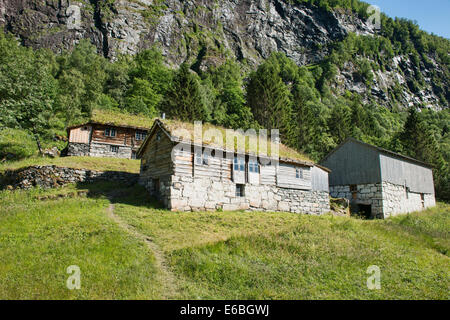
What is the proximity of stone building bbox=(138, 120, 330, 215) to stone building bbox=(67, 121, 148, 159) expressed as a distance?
9426mm

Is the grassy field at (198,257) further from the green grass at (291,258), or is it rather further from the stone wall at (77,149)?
the stone wall at (77,149)

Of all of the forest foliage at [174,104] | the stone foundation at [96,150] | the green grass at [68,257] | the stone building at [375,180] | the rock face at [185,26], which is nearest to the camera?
the green grass at [68,257]

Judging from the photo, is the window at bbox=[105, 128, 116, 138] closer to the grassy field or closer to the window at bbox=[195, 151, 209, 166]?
the grassy field

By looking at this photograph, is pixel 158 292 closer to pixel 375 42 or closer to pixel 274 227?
pixel 274 227

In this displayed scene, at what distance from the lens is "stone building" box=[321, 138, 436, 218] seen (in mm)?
26344

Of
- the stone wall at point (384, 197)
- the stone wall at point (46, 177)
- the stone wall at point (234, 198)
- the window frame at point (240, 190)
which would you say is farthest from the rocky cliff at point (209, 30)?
the stone wall at point (234, 198)

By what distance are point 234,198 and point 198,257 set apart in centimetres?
1019

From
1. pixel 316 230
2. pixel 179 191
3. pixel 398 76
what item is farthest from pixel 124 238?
pixel 398 76

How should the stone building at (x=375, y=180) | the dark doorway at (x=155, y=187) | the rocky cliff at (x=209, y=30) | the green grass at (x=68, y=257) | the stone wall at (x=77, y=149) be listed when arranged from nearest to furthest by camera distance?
the green grass at (x=68, y=257) < the dark doorway at (x=155, y=187) < the stone building at (x=375, y=180) < the stone wall at (x=77, y=149) < the rocky cliff at (x=209, y=30)

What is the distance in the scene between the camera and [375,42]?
140m

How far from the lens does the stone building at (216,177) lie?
18.3 meters

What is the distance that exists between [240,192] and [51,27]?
9314 cm

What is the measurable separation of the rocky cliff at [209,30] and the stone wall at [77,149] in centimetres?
6498
